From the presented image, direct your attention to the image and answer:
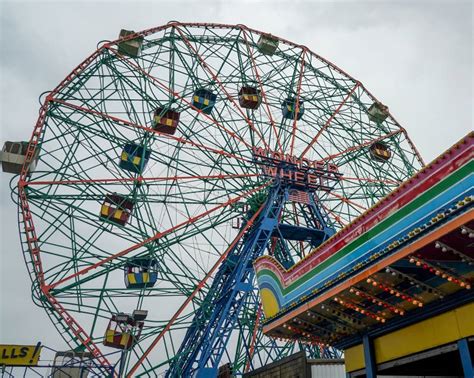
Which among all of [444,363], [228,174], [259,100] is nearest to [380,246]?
[444,363]

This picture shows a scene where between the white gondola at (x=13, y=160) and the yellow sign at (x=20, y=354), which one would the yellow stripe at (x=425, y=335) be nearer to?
the yellow sign at (x=20, y=354)

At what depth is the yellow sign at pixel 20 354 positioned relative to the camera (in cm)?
1872

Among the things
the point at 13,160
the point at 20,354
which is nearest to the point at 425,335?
the point at 13,160

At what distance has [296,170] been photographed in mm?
22203

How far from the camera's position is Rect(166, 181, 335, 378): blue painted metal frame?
17.8 metres

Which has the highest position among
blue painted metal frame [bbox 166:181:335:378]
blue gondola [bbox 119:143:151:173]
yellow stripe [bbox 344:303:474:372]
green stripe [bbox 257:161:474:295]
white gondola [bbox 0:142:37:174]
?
blue gondola [bbox 119:143:151:173]

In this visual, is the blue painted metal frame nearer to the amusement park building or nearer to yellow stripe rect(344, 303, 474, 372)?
the amusement park building

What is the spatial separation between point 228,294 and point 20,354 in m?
8.53

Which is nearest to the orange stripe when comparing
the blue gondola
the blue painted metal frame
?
the blue painted metal frame

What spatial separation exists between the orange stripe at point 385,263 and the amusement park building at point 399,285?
15 millimetres

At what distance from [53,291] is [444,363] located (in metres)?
12.5

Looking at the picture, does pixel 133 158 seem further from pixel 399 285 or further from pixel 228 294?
pixel 399 285

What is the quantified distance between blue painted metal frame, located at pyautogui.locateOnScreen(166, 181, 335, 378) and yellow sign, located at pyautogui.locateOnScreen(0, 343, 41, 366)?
5.40 m

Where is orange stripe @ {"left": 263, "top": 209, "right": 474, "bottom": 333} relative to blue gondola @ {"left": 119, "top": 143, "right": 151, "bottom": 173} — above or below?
below
